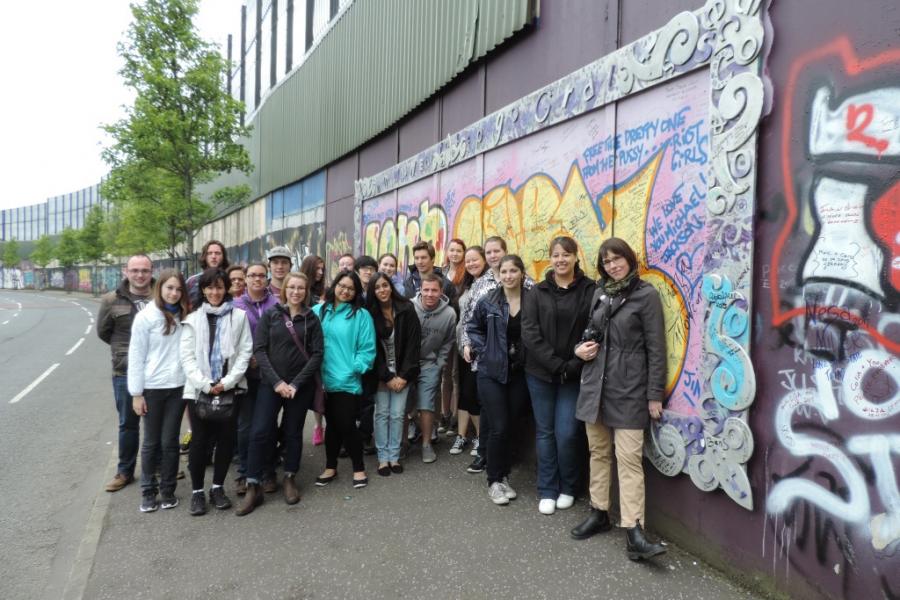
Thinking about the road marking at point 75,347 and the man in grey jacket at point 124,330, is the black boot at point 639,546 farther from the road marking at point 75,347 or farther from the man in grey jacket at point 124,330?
the road marking at point 75,347

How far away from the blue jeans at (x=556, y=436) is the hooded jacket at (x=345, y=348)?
1.40 meters

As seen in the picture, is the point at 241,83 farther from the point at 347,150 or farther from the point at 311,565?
the point at 311,565

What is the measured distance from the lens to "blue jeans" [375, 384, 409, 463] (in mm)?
4727

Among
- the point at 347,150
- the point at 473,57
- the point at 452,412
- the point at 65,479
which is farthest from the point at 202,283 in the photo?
the point at 347,150

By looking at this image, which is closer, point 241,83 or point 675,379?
point 675,379

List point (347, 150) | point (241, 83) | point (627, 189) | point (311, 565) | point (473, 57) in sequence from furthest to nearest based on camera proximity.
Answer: point (241, 83), point (347, 150), point (473, 57), point (627, 189), point (311, 565)

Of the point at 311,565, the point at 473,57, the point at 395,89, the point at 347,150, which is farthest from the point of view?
the point at 347,150

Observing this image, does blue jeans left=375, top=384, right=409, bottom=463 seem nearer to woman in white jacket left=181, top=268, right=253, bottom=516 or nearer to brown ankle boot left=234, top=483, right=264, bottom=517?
brown ankle boot left=234, top=483, right=264, bottom=517

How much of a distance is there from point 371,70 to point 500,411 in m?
7.42

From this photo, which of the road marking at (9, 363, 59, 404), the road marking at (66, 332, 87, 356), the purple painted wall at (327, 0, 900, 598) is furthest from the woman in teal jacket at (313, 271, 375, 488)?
the road marking at (66, 332, 87, 356)

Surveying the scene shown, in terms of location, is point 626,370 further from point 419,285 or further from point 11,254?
point 11,254

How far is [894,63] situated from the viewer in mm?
2301

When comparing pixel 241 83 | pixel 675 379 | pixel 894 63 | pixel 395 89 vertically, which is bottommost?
pixel 675 379

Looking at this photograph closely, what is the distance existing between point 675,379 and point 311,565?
2.60 meters
